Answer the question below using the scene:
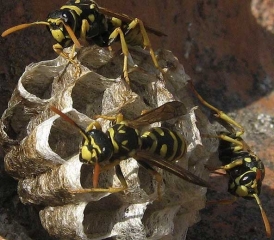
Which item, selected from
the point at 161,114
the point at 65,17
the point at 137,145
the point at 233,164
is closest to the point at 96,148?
the point at 137,145

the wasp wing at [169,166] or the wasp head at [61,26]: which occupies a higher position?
the wasp head at [61,26]

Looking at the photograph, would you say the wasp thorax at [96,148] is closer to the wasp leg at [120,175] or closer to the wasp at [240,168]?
the wasp leg at [120,175]

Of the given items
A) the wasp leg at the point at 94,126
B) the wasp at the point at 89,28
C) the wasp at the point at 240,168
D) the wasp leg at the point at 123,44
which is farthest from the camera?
the wasp at the point at 240,168

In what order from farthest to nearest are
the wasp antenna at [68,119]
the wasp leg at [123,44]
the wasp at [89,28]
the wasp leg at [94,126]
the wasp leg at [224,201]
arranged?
the wasp leg at [224,201] < the wasp at [89,28] < the wasp leg at [123,44] < the wasp leg at [94,126] < the wasp antenna at [68,119]

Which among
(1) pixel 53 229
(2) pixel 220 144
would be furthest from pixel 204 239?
(1) pixel 53 229

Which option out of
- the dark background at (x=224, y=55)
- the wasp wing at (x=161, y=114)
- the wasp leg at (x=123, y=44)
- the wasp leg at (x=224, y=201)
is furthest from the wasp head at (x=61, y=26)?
the wasp leg at (x=224, y=201)

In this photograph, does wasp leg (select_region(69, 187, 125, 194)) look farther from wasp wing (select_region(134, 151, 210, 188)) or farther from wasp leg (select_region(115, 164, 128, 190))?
wasp wing (select_region(134, 151, 210, 188))

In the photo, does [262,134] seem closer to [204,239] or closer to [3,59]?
[204,239]
